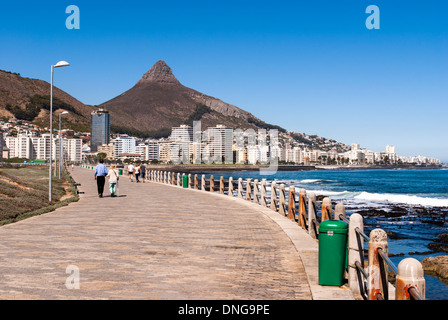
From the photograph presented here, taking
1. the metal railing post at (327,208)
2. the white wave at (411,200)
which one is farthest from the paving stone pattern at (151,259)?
the white wave at (411,200)

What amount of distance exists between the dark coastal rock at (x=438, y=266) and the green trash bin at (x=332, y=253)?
240 inches

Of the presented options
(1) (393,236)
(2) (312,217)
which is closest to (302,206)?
(2) (312,217)

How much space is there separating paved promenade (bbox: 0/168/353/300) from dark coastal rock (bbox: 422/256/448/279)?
3504mm

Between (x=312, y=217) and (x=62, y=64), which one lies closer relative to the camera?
(x=312, y=217)

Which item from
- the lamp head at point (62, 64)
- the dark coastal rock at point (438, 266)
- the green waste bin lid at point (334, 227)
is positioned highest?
the lamp head at point (62, 64)

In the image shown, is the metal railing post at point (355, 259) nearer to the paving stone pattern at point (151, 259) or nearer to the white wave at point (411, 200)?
the paving stone pattern at point (151, 259)

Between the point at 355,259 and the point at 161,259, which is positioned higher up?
the point at 355,259

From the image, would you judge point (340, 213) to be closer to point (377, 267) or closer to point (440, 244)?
point (377, 267)

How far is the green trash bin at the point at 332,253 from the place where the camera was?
6.07m

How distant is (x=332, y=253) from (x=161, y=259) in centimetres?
296

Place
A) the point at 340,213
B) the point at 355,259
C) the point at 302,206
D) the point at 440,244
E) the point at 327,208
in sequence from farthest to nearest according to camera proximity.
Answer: the point at 440,244
the point at 302,206
the point at 327,208
the point at 340,213
the point at 355,259

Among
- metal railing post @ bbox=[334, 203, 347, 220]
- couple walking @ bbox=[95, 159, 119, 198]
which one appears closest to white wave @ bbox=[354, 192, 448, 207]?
couple walking @ bbox=[95, 159, 119, 198]

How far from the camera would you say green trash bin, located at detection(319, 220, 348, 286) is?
19.9ft

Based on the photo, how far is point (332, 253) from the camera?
6.10m
